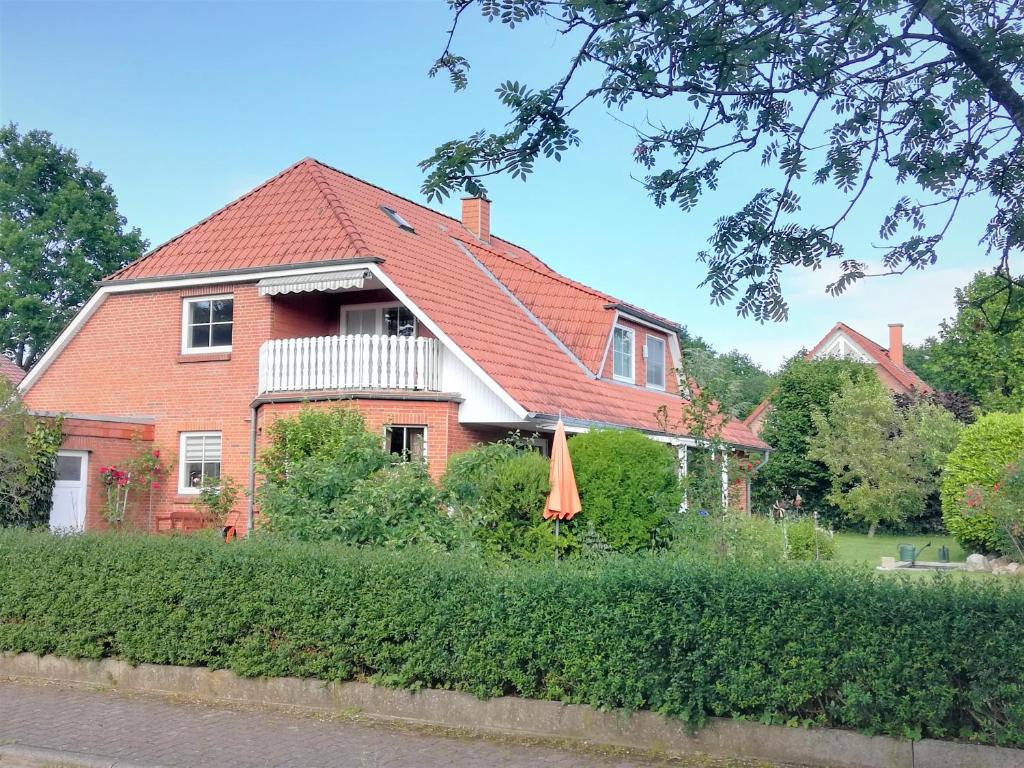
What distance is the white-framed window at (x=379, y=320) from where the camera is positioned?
2017 centimetres

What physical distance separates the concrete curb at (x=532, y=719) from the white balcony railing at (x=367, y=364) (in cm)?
826

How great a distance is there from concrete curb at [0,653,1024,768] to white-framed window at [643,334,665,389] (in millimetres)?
15802

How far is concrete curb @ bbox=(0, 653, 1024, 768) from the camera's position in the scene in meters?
7.26

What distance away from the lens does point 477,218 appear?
1122 inches

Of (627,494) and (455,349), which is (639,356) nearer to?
(455,349)

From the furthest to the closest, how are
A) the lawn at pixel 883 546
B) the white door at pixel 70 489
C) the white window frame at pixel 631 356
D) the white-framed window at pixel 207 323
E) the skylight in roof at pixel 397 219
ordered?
the lawn at pixel 883 546, the skylight in roof at pixel 397 219, the white window frame at pixel 631 356, the white-framed window at pixel 207 323, the white door at pixel 70 489

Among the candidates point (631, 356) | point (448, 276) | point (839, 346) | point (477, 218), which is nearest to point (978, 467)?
point (631, 356)

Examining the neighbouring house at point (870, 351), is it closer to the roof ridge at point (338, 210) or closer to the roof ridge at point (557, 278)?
the roof ridge at point (557, 278)

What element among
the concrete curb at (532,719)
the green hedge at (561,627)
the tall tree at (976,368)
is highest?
the tall tree at (976,368)

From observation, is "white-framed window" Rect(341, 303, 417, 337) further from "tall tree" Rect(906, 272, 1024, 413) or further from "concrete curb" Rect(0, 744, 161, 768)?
"tall tree" Rect(906, 272, 1024, 413)

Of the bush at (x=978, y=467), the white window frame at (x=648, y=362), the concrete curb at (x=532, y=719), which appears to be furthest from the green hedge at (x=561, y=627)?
the bush at (x=978, y=467)

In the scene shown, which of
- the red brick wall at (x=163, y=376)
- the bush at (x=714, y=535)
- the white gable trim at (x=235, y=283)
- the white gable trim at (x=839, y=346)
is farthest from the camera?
the white gable trim at (x=839, y=346)

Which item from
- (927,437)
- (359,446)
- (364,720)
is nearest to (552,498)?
(359,446)

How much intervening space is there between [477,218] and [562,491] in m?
15.9
